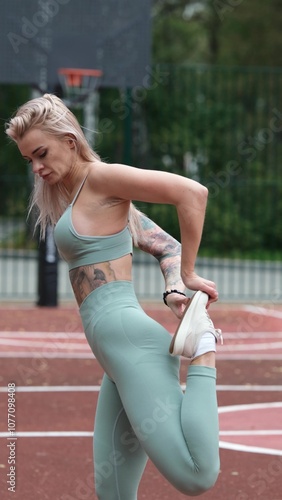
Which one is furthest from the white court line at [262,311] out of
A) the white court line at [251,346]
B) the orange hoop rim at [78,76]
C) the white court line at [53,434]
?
the white court line at [53,434]

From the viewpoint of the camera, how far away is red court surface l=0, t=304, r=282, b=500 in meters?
5.81

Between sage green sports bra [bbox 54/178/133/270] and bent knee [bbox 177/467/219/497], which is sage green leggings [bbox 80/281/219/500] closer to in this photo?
bent knee [bbox 177/467/219/497]

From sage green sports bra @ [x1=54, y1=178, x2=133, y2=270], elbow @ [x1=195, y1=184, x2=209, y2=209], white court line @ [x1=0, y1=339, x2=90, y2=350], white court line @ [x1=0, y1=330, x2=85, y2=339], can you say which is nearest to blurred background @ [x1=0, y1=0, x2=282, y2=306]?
sage green sports bra @ [x1=54, y1=178, x2=133, y2=270]

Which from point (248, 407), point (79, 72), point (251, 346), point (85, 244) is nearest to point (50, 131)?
point (85, 244)

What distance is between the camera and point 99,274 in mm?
3852

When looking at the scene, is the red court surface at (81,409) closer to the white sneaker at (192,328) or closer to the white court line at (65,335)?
the white court line at (65,335)

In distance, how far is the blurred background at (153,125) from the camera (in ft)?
46.2

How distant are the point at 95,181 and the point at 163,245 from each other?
418 mm

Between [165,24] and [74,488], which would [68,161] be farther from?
[165,24]

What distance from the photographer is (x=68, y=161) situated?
3.90 m

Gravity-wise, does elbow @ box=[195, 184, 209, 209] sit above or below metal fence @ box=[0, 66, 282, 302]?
above

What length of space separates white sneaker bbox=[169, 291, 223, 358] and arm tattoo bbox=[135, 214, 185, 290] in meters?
0.32

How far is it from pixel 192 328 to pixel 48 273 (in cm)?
1053

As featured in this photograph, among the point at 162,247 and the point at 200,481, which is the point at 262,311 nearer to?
the point at 162,247
